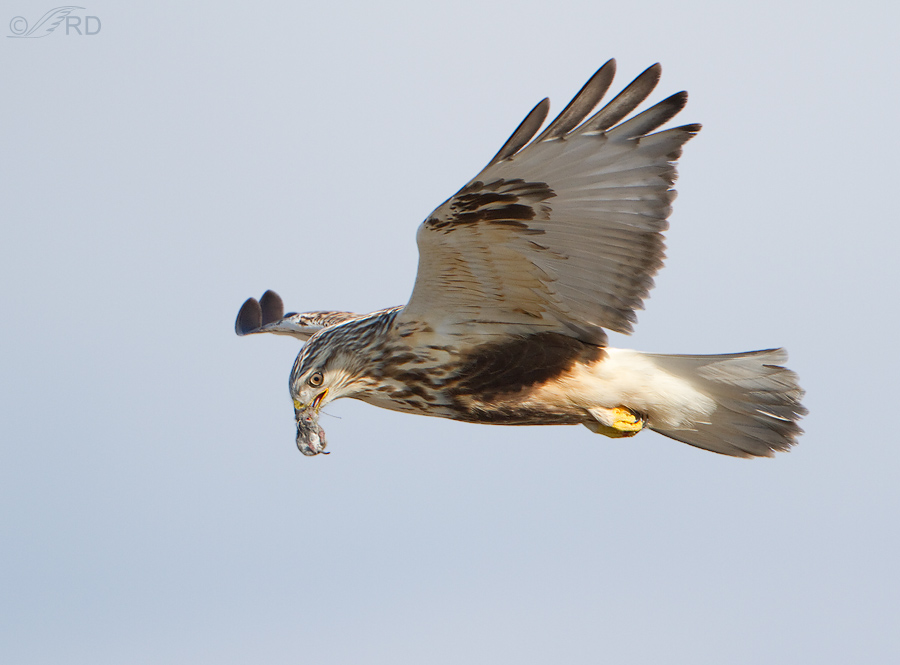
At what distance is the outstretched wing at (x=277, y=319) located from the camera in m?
8.23

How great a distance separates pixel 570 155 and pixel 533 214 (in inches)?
14.5

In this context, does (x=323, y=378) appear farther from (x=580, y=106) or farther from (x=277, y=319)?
(x=277, y=319)

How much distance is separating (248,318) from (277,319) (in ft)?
0.90

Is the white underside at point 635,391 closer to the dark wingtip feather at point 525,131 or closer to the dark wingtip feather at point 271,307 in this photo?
the dark wingtip feather at point 525,131

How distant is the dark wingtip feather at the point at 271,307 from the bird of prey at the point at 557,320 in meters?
3.65

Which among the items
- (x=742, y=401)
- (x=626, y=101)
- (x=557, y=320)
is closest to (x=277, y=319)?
(x=557, y=320)

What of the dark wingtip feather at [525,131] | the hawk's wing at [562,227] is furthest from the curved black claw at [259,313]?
the dark wingtip feather at [525,131]

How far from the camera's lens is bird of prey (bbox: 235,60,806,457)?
519cm

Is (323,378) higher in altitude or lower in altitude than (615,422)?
higher

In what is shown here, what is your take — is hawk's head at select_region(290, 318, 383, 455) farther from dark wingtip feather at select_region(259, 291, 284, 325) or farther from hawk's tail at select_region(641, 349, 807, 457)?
dark wingtip feather at select_region(259, 291, 284, 325)

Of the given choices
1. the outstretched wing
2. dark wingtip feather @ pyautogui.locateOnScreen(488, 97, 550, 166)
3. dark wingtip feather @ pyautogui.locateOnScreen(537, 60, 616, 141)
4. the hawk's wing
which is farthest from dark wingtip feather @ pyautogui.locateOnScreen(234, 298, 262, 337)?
dark wingtip feather @ pyautogui.locateOnScreen(537, 60, 616, 141)

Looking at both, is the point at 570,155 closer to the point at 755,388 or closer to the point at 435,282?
the point at 435,282

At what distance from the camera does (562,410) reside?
6.15 meters

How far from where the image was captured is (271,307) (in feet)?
32.6
